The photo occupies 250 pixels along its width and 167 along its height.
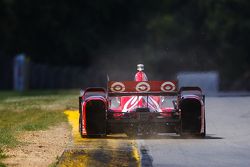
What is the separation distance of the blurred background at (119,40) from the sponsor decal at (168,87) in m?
48.2

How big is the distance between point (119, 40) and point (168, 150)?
7128 centimetres

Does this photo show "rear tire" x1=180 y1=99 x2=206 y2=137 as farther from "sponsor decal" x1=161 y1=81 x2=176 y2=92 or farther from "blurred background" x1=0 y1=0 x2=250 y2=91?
"blurred background" x1=0 y1=0 x2=250 y2=91

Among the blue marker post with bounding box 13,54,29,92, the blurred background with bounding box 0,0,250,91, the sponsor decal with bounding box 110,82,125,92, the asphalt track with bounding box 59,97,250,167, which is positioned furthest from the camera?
the blurred background with bounding box 0,0,250,91

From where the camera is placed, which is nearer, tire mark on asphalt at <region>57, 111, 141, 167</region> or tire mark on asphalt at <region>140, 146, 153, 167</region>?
tire mark on asphalt at <region>140, 146, 153, 167</region>

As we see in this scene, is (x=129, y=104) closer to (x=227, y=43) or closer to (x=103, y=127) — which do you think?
(x=103, y=127)

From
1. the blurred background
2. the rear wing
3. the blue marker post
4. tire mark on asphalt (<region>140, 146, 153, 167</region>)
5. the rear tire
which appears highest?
the blurred background

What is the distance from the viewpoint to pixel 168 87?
20562 millimetres

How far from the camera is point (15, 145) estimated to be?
1733 cm

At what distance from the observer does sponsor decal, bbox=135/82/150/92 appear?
67.2 feet

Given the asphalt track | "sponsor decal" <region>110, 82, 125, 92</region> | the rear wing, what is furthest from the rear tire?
"sponsor decal" <region>110, 82, 125, 92</region>

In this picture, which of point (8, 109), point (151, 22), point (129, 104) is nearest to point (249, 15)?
point (151, 22)

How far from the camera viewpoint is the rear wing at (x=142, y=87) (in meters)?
20.5

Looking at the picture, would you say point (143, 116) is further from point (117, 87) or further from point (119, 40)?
point (119, 40)

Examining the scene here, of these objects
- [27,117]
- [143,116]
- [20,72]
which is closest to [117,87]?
[143,116]
